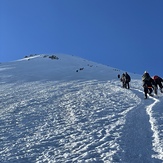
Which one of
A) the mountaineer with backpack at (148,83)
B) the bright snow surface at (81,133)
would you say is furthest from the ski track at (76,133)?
the mountaineer with backpack at (148,83)

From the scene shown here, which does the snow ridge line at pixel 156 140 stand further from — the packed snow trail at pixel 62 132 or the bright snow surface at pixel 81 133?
the packed snow trail at pixel 62 132

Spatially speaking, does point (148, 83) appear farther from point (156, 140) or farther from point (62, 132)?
point (156, 140)

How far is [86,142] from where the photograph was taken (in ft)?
27.3

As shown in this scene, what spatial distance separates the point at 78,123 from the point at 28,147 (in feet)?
10.2

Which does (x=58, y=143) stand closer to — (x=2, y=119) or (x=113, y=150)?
(x=113, y=150)

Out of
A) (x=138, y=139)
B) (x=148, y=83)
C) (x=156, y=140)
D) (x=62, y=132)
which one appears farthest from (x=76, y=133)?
(x=148, y=83)

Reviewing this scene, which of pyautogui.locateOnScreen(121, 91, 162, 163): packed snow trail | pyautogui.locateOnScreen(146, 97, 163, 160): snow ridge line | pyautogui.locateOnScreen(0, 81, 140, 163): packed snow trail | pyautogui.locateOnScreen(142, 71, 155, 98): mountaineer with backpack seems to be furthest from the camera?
pyautogui.locateOnScreen(142, 71, 155, 98): mountaineer with backpack

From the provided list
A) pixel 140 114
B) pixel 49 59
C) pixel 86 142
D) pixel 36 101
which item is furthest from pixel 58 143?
pixel 49 59

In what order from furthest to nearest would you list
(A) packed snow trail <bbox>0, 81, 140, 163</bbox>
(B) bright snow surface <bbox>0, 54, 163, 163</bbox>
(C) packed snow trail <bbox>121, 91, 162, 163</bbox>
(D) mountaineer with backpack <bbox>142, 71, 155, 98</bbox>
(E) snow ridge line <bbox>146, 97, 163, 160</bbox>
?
(D) mountaineer with backpack <bbox>142, 71, 155, 98</bbox>, (A) packed snow trail <bbox>0, 81, 140, 163</bbox>, (B) bright snow surface <bbox>0, 54, 163, 163</bbox>, (E) snow ridge line <bbox>146, 97, 163, 160</bbox>, (C) packed snow trail <bbox>121, 91, 162, 163</bbox>

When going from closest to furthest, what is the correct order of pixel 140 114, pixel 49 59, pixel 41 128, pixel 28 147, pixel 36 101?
pixel 28 147, pixel 41 128, pixel 140 114, pixel 36 101, pixel 49 59

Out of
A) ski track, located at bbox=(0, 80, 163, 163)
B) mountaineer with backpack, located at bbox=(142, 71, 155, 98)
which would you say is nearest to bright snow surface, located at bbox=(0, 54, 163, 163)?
ski track, located at bbox=(0, 80, 163, 163)

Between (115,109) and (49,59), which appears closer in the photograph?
(115,109)

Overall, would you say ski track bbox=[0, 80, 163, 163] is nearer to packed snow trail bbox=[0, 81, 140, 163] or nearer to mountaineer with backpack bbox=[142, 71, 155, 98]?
packed snow trail bbox=[0, 81, 140, 163]

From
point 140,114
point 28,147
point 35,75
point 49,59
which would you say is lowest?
point 28,147
